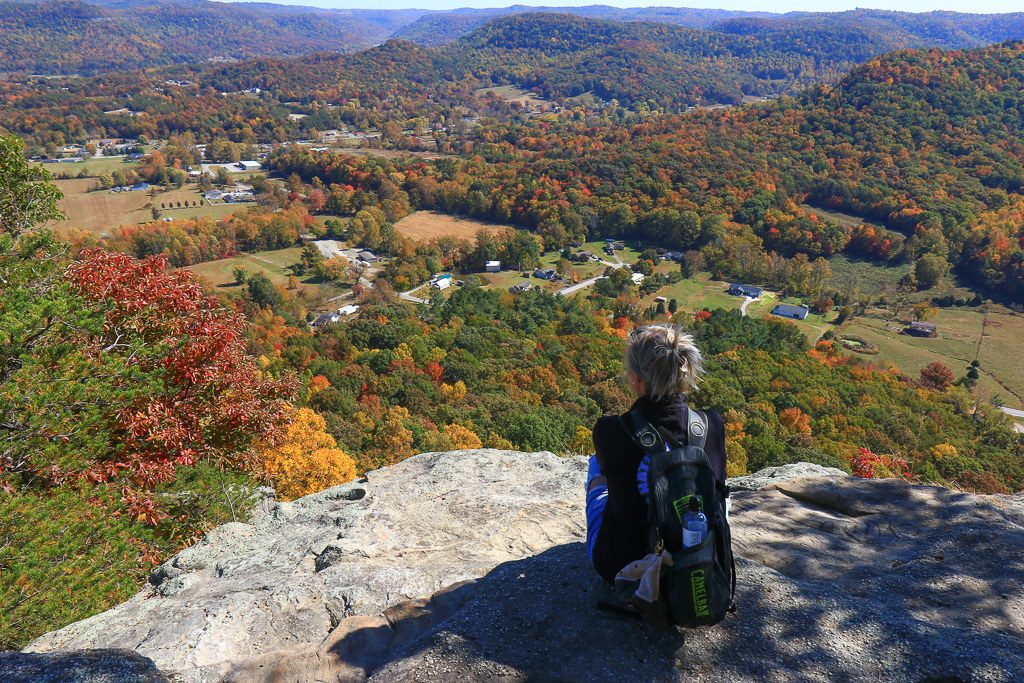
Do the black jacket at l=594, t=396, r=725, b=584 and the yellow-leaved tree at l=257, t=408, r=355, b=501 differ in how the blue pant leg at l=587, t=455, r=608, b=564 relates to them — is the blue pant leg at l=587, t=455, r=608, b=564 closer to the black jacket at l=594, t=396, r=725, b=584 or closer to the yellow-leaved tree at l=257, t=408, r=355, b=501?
the black jacket at l=594, t=396, r=725, b=584

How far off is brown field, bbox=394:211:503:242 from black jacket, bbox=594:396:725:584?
A: 99.3 metres

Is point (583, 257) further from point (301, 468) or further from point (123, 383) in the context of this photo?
point (123, 383)

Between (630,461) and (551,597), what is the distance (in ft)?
6.45

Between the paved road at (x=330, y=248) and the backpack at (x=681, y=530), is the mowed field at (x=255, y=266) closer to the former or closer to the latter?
the paved road at (x=330, y=248)

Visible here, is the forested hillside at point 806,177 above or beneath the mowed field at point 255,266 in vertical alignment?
above

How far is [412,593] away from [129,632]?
340cm

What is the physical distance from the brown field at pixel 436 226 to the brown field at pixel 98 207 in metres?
49.1

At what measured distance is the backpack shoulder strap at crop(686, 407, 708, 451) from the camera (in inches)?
149

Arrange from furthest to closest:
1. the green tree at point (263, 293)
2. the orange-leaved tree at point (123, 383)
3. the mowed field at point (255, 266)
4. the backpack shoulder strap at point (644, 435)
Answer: the mowed field at point (255, 266) → the green tree at point (263, 293) → the orange-leaved tree at point (123, 383) → the backpack shoulder strap at point (644, 435)

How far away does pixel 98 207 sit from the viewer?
10656 cm

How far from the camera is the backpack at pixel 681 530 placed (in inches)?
138

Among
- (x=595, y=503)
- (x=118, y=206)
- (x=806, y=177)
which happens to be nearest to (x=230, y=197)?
(x=118, y=206)

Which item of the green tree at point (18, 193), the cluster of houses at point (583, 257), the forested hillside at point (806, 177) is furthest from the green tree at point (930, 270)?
the green tree at point (18, 193)

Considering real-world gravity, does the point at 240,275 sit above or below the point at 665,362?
below
